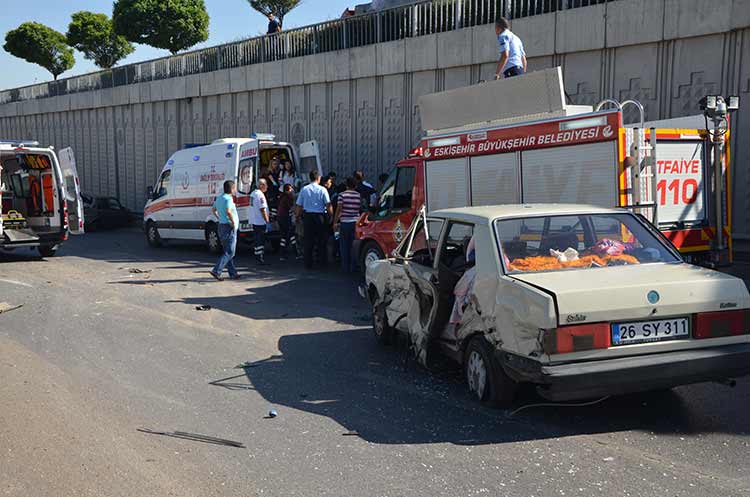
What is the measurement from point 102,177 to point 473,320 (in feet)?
105

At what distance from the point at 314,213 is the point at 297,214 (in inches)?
44.8

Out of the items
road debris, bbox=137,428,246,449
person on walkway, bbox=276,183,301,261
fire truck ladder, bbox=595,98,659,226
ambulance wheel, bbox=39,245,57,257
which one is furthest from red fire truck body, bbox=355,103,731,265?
ambulance wheel, bbox=39,245,57,257

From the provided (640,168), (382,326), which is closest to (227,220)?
(382,326)

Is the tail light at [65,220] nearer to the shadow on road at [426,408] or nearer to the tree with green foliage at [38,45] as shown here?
the shadow on road at [426,408]

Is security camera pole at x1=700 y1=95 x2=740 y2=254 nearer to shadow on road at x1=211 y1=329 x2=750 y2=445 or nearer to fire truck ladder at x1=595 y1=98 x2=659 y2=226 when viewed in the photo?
fire truck ladder at x1=595 y1=98 x2=659 y2=226

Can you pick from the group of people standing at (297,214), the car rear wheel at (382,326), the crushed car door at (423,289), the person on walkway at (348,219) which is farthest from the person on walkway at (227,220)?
the crushed car door at (423,289)

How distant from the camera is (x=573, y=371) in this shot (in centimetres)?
491

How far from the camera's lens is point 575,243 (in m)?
5.97

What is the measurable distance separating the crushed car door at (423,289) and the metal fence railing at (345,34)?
30.4 feet

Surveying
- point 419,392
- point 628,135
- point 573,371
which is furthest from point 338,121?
point 573,371

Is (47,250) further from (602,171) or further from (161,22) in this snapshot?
(161,22)

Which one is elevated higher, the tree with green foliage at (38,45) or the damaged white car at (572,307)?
the tree with green foliage at (38,45)

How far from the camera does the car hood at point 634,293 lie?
4.96m

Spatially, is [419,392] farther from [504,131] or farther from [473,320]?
[504,131]
